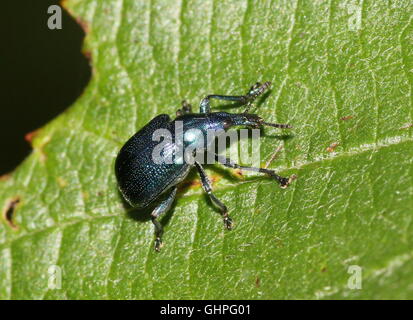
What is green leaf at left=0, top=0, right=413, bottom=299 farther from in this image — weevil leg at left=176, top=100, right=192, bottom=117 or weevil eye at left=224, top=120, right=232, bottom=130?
weevil eye at left=224, top=120, right=232, bottom=130

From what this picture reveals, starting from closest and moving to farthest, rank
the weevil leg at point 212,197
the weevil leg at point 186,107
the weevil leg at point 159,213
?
the weevil leg at point 212,197
the weevil leg at point 159,213
the weevil leg at point 186,107

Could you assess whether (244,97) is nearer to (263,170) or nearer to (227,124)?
(227,124)

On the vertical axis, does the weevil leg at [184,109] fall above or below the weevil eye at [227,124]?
above

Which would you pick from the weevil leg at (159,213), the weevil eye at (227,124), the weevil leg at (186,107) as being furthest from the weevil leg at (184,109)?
the weevil leg at (159,213)

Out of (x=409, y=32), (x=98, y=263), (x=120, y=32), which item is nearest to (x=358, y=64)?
(x=409, y=32)

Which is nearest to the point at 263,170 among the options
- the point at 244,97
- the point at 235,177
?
the point at 235,177

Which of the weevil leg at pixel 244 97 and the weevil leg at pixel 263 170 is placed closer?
the weevil leg at pixel 263 170

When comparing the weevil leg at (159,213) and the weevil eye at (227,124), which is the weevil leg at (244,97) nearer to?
the weevil eye at (227,124)
